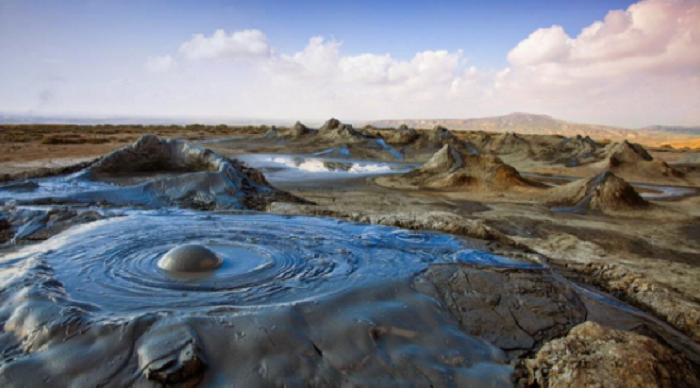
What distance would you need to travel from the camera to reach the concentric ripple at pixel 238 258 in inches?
118

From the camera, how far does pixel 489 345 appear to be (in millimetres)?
2629

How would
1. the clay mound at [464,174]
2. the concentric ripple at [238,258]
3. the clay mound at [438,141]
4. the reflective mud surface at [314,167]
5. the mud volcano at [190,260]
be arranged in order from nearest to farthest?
1. the concentric ripple at [238,258]
2. the mud volcano at [190,260]
3. the clay mound at [464,174]
4. the reflective mud surface at [314,167]
5. the clay mound at [438,141]

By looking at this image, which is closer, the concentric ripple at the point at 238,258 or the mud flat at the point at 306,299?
the mud flat at the point at 306,299

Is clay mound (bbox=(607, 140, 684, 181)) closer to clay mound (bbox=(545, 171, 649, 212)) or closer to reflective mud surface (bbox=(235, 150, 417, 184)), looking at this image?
clay mound (bbox=(545, 171, 649, 212))

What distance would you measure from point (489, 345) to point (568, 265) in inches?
86.1

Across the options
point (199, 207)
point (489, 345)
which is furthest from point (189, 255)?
point (199, 207)

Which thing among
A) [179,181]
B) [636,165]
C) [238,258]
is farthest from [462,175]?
[238,258]

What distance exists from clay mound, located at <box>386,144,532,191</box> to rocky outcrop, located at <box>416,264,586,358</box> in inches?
363

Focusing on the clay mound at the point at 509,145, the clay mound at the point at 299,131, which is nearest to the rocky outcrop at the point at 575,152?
the clay mound at the point at 509,145

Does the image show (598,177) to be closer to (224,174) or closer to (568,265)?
(568,265)

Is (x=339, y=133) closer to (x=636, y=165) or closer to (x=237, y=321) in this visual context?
Answer: (x=636, y=165)

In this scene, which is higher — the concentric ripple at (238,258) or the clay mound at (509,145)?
the concentric ripple at (238,258)

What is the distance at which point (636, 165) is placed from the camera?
57.4ft

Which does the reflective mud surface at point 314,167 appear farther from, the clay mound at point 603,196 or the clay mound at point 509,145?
the clay mound at point 603,196
